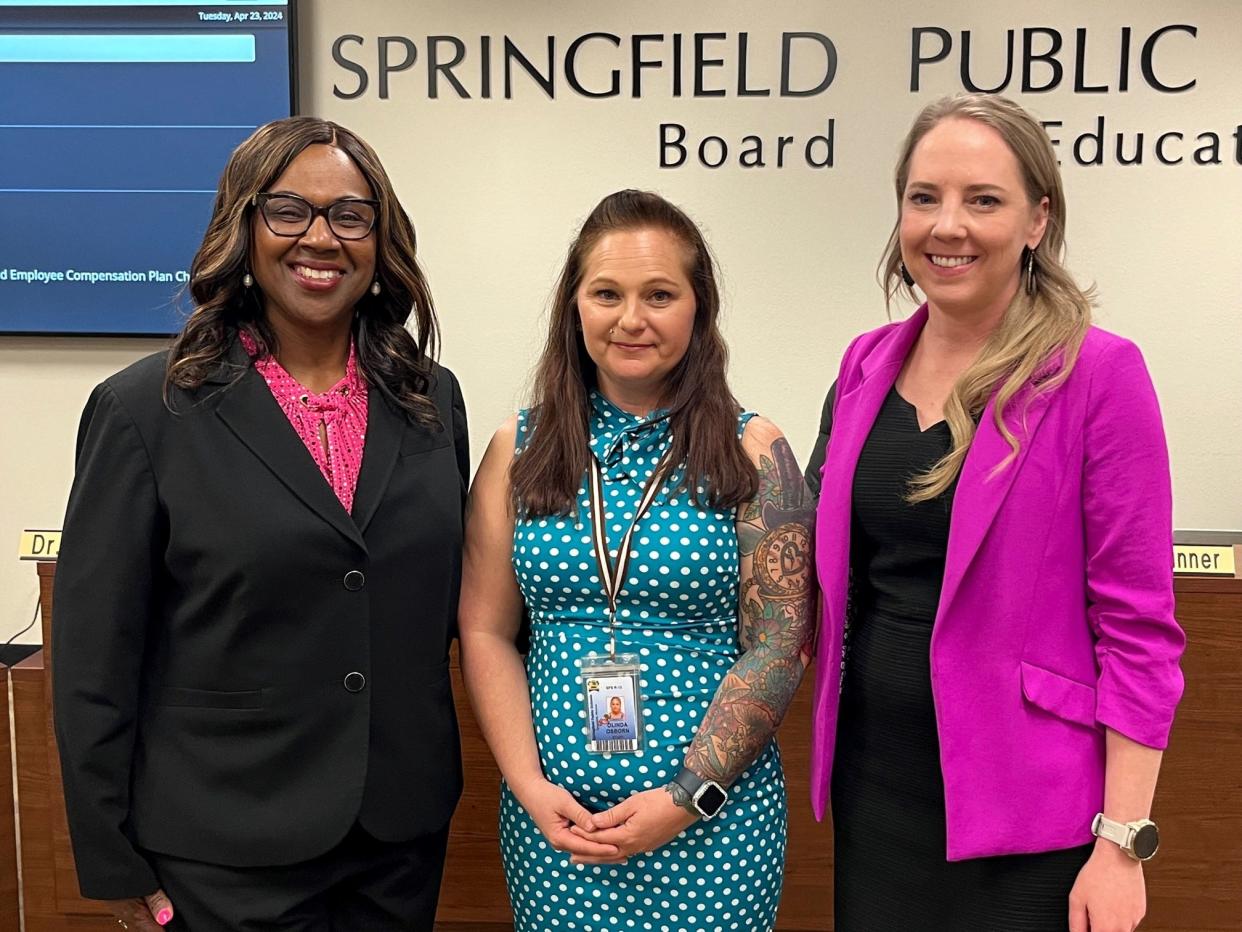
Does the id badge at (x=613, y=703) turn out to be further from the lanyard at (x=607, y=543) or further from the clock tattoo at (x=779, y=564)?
the clock tattoo at (x=779, y=564)

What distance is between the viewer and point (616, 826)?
164 cm

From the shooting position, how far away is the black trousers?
→ 1550mm

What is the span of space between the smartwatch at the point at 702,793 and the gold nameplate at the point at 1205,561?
134 centimetres

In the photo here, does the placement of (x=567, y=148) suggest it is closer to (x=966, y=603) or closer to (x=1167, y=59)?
(x=1167, y=59)

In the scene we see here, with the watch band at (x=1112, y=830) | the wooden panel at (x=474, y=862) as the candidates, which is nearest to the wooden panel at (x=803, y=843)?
the wooden panel at (x=474, y=862)

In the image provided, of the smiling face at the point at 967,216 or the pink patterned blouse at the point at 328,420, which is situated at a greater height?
the smiling face at the point at 967,216

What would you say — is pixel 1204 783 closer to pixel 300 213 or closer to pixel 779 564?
pixel 779 564

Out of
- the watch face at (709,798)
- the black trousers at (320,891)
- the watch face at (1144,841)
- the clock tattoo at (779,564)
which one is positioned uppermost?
the clock tattoo at (779,564)

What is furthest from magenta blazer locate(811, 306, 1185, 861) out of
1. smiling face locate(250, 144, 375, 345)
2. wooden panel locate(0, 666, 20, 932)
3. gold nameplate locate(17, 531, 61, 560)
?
wooden panel locate(0, 666, 20, 932)

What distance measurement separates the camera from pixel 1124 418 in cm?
143

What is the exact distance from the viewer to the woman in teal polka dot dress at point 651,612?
166 centimetres

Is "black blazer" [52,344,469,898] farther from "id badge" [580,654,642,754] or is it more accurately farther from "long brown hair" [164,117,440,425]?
"id badge" [580,654,642,754]

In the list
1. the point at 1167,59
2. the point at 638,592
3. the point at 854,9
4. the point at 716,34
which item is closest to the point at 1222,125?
the point at 1167,59

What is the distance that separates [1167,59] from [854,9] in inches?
34.0
